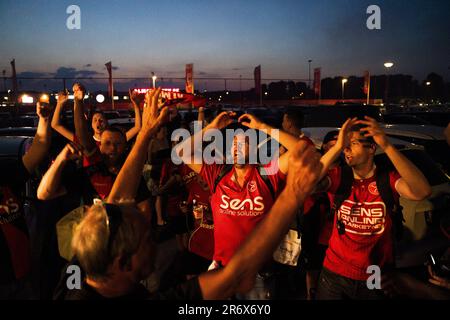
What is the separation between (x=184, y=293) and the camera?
1.55 m

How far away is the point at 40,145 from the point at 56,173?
2.28ft

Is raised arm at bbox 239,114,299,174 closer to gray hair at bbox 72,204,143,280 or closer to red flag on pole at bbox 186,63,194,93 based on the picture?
gray hair at bbox 72,204,143,280

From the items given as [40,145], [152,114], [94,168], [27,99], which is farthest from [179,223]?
[27,99]

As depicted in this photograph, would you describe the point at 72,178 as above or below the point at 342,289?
above

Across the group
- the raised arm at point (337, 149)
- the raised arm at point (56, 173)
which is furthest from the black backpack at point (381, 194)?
the raised arm at point (56, 173)

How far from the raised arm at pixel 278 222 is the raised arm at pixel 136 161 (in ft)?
2.52

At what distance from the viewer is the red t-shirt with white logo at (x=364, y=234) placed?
9.45ft

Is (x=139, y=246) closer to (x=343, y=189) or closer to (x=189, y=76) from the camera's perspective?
(x=343, y=189)

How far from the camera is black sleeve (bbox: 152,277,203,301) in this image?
1.53 meters

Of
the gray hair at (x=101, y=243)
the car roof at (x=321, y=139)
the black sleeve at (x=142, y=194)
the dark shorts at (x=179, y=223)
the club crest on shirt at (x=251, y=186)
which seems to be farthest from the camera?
the dark shorts at (x=179, y=223)

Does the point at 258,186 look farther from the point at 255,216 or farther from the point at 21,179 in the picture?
the point at 21,179

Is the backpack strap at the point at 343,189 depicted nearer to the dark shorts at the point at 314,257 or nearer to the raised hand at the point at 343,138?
the raised hand at the point at 343,138

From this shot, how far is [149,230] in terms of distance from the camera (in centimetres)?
152

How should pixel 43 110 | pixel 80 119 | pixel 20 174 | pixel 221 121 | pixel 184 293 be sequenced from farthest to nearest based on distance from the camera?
pixel 80 119
pixel 221 121
pixel 43 110
pixel 20 174
pixel 184 293
